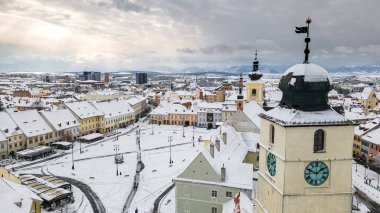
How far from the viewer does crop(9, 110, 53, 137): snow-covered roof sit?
243 feet

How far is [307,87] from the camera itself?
45.9 ft

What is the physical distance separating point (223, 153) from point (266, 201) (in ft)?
78.3

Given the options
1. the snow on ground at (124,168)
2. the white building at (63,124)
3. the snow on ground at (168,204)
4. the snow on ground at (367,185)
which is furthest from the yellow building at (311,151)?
the white building at (63,124)

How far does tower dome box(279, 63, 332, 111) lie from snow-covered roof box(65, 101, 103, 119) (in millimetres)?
82006

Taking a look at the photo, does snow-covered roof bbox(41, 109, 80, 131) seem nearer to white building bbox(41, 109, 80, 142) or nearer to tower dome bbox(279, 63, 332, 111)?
white building bbox(41, 109, 80, 142)

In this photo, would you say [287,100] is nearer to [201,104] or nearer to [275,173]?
[275,173]

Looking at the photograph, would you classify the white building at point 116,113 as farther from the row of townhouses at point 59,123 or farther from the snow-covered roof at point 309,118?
the snow-covered roof at point 309,118

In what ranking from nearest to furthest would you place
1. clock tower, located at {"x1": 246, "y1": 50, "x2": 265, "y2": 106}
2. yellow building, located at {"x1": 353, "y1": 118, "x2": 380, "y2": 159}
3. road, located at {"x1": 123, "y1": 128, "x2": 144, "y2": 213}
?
1. road, located at {"x1": 123, "y1": 128, "x2": 144, "y2": 213}
2. yellow building, located at {"x1": 353, "y1": 118, "x2": 380, "y2": 159}
3. clock tower, located at {"x1": 246, "y1": 50, "x2": 265, "y2": 106}

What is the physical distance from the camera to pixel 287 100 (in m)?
Result: 14.9

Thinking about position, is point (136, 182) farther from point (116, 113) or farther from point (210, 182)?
point (116, 113)

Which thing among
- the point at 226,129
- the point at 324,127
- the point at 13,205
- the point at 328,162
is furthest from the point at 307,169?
the point at 226,129

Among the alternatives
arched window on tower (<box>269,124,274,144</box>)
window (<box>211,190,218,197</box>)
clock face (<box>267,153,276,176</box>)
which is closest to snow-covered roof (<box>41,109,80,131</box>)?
window (<box>211,190,218,197</box>)

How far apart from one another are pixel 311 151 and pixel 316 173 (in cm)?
102

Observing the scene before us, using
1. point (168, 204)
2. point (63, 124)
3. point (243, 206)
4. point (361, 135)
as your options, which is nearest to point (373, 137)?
point (361, 135)
